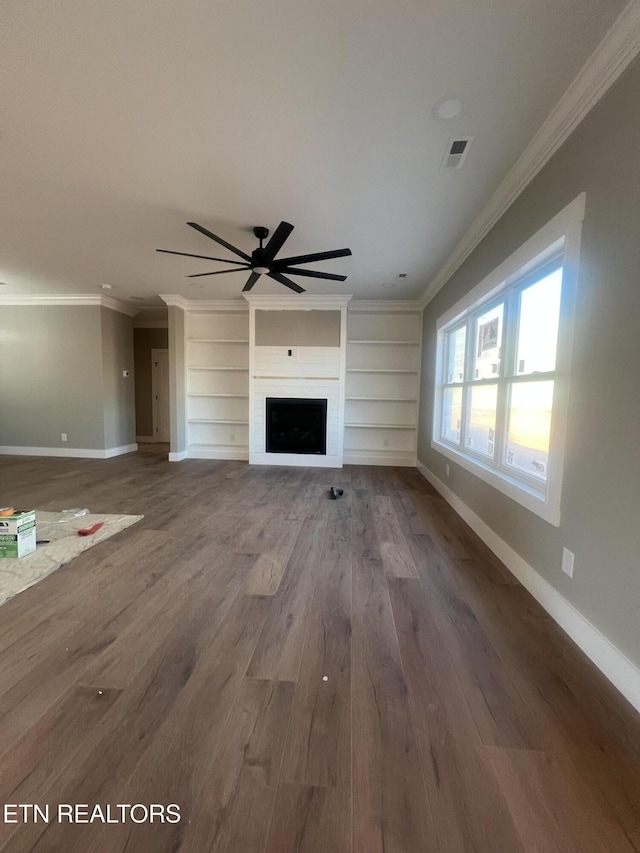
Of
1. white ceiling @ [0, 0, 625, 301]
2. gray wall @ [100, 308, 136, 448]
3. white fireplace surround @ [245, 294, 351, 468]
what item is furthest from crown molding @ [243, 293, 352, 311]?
gray wall @ [100, 308, 136, 448]

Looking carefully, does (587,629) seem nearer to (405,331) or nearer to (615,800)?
(615,800)

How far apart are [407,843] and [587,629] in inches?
46.2

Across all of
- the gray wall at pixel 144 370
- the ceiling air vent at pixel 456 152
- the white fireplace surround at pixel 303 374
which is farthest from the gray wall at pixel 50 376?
the ceiling air vent at pixel 456 152

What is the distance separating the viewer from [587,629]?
4.74ft

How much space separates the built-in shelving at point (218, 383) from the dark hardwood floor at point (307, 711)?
3.54 meters

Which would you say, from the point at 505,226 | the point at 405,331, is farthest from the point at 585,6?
the point at 405,331

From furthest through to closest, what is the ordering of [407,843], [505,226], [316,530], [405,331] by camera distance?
1. [405,331]
2. [316,530]
3. [505,226]
4. [407,843]

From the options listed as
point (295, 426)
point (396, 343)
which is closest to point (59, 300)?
point (295, 426)

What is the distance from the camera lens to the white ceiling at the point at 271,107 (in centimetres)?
129

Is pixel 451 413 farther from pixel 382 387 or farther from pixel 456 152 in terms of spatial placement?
pixel 456 152

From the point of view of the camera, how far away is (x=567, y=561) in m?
1.60

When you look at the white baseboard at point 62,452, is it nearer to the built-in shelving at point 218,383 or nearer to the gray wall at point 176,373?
the gray wall at point 176,373

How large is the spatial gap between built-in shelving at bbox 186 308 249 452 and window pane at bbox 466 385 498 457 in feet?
12.0

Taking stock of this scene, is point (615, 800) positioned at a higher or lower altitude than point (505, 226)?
lower
